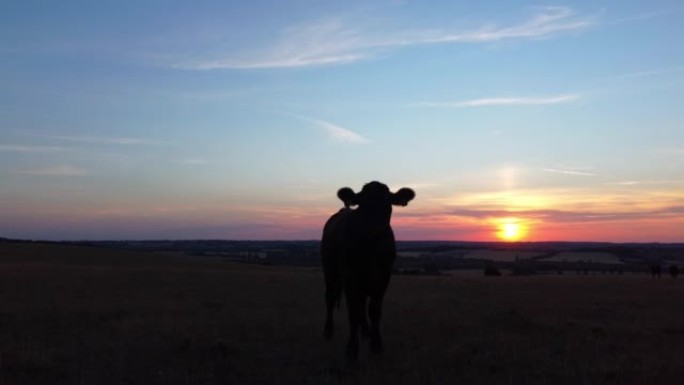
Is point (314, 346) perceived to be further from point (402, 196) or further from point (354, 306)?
point (402, 196)

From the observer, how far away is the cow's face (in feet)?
42.1

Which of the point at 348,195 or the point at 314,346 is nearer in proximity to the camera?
the point at 348,195

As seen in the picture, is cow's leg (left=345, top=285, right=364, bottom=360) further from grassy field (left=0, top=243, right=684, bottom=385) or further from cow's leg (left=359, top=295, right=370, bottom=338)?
grassy field (left=0, top=243, right=684, bottom=385)

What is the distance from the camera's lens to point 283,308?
23.2 meters

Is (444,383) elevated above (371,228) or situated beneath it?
situated beneath

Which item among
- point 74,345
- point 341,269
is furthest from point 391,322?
point 74,345

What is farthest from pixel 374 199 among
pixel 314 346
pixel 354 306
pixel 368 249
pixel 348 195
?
pixel 314 346

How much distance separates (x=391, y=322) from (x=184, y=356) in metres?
6.51

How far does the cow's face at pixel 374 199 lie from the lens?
12.8 meters

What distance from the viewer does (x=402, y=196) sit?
1330cm

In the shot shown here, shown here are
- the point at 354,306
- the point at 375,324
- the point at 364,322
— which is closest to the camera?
the point at 354,306

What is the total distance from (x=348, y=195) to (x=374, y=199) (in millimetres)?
530

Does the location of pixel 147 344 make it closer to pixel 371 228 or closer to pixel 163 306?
pixel 371 228

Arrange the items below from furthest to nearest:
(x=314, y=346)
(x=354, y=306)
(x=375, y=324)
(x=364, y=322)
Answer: (x=314, y=346)
(x=364, y=322)
(x=375, y=324)
(x=354, y=306)
